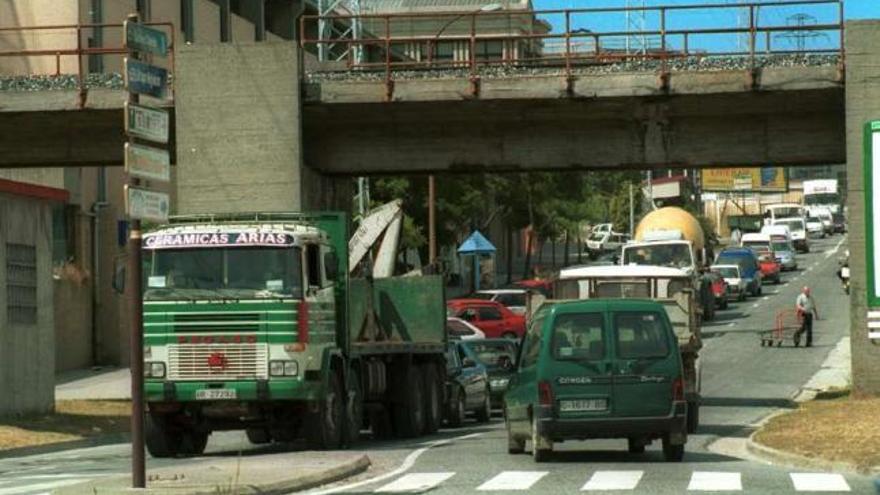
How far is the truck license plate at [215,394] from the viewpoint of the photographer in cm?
2259

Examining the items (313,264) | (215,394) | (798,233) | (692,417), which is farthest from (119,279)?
(798,233)

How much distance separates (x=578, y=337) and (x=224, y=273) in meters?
4.98

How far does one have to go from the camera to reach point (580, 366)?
20.5m

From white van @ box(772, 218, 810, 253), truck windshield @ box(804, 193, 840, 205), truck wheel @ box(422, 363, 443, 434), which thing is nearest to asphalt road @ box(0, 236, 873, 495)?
truck wheel @ box(422, 363, 443, 434)

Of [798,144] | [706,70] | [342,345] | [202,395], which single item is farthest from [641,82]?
[202,395]

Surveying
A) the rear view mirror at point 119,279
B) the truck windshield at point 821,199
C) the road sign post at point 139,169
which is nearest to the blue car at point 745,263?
the rear view mirror at point 119,279

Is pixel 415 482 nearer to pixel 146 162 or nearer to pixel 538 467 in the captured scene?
pixel 538 467

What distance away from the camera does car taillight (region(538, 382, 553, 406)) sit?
20328 mm

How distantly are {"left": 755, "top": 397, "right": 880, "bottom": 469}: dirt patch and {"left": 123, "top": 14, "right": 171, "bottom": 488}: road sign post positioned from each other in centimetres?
810

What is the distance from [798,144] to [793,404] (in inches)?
201

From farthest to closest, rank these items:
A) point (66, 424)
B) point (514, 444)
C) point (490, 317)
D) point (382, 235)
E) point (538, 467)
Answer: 1. point (490, 317)
2. point (66, 424)
3. point (382, 235)
4. point (514, 444)
5. point (538, 467)

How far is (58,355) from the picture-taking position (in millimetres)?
46875

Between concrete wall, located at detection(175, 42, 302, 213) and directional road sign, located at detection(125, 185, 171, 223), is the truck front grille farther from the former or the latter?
concrete wall, located at detection(175, 42, 302, 213)

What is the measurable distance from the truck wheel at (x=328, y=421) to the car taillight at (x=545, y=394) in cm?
393
